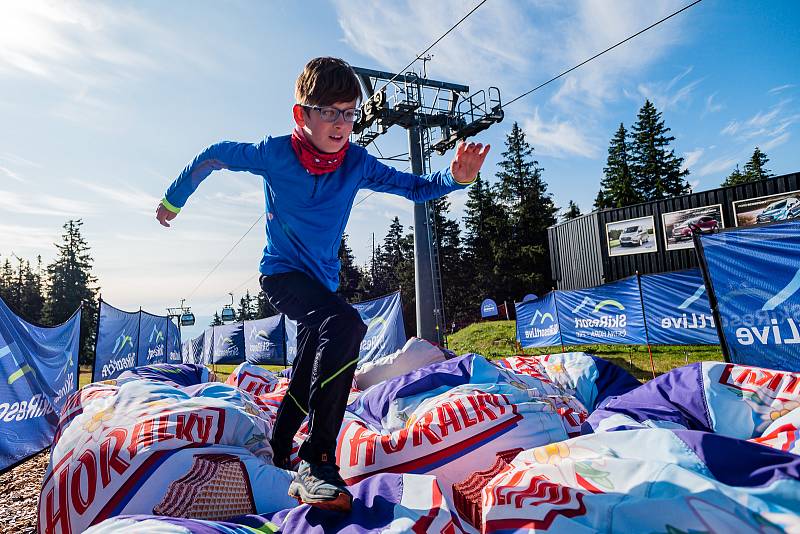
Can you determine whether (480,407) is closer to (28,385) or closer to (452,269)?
(28,385)

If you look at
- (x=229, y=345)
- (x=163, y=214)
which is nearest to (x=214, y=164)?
(x=163, y=214)

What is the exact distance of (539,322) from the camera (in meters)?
11.5

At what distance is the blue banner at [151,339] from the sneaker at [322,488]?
35.8ft

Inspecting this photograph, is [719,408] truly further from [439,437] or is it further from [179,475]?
[179,475]

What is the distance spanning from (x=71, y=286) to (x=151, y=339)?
45666 millimetres

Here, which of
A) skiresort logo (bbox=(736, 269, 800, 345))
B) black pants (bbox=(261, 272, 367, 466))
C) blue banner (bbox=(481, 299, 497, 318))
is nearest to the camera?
black pants (bbox=(261, 272, 367, 466))

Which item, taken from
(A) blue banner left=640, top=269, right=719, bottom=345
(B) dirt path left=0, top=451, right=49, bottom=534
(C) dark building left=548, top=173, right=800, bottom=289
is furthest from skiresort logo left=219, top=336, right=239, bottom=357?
(C) dark building left=548, top=173, right=800, bottom=289

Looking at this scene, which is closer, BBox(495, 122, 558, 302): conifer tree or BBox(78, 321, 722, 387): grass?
BBox(78, 321, 722, 387): grass

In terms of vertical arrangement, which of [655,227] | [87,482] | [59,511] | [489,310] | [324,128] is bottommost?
[59,511]

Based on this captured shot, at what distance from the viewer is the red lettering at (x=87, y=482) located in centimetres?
191

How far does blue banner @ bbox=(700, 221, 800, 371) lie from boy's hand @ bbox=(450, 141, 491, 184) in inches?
131

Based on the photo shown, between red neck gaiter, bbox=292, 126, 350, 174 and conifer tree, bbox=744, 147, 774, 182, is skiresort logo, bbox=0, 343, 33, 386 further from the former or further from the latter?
conifer tree, bbox=744, 147, 774, 182

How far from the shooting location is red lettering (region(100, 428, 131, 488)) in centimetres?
196

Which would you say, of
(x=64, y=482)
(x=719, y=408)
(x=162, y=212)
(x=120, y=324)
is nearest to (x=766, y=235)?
(x=719, y=408)
